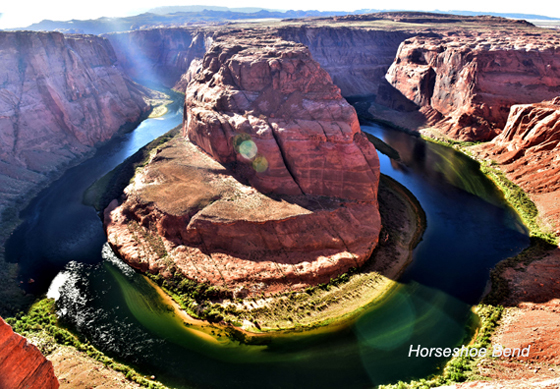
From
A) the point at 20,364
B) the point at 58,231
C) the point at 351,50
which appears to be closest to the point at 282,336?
the point at 20,364

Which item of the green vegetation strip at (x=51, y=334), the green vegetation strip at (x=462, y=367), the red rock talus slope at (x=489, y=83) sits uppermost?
the red rock talus slope at (x=489, y=83)

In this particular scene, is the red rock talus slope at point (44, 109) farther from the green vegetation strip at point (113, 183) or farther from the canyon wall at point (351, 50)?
the canyon wall at point (351, 50)

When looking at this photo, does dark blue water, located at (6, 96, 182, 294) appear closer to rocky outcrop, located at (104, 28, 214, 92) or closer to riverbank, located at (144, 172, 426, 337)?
riverbank, located at (144, 172, 426, 337)

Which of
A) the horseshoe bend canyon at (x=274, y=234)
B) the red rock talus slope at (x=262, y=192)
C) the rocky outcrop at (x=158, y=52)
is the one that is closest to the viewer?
the horseshoe bend canyon at (x=274, y=234)

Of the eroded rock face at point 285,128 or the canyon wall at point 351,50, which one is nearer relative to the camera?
the eroded rock face at point 285,128

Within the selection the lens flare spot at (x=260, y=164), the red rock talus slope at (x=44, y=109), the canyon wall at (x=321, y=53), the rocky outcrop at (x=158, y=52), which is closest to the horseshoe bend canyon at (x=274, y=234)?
the lens flare spot at (x=260, y=164)

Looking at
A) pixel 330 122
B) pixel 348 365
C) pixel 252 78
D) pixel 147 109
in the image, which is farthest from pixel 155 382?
pixel 147 109

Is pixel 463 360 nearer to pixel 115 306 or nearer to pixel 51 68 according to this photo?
pixel 115 306
